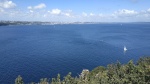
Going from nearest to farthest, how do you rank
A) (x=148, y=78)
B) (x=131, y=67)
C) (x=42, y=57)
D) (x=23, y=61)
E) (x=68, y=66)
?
(x=148, y=78) → (x=131, y=67) → (x=68, y=66) → (x=23, y=61) → (x=42, y=57)

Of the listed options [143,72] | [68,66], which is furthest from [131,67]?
[68,66]

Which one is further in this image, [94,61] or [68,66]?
[94,61]

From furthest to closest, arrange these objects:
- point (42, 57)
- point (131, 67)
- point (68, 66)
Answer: point (42, 57) < point (68, 66) < point (131, 67)

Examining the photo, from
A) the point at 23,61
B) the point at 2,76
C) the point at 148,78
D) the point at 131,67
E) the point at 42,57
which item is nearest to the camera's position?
the point at 148,78

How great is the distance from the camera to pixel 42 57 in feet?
515

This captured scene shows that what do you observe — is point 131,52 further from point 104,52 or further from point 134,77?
point 134,77

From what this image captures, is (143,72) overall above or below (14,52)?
above

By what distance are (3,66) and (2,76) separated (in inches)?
787

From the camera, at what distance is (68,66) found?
13225 cm

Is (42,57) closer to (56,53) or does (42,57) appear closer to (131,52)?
(56,53)

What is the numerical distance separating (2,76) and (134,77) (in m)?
73.8

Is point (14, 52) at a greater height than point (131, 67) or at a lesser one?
lesser

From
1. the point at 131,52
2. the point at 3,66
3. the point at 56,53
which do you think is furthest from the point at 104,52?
the point at 3,66

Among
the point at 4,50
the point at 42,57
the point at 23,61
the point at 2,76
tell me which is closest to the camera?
the point at 2,76
